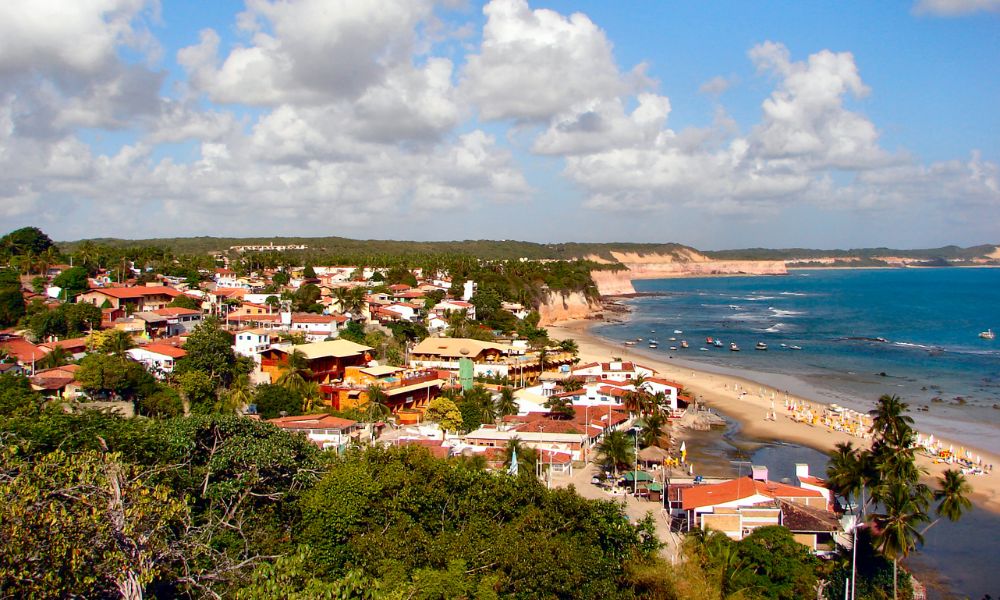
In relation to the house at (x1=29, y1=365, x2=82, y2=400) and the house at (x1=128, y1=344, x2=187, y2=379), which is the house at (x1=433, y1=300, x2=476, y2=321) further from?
the house at (x1=29, y1=365, x2=82, y2=400)

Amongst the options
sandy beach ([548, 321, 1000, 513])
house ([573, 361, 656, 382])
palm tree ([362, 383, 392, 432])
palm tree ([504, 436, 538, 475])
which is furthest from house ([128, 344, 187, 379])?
sandy beach ([548, 321, 1000, 513])

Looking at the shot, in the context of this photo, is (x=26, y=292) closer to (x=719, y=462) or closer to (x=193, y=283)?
(x=193, y=283)

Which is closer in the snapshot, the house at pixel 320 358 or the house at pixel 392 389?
the house at pixel 392 389

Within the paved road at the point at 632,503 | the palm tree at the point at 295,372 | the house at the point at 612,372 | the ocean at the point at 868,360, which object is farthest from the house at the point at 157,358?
the ocean at the point at 868,360

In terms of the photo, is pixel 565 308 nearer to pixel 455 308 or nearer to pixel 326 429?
pixel 455 308

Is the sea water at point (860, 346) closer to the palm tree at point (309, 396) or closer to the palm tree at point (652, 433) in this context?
the palm tree at point (652, 433)

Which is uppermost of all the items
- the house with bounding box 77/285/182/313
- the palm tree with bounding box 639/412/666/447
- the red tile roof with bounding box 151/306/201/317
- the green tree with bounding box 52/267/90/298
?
the green tree with bounding box 52/267/90/298

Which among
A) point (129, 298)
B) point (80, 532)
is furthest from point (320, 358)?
point (80, 532)
